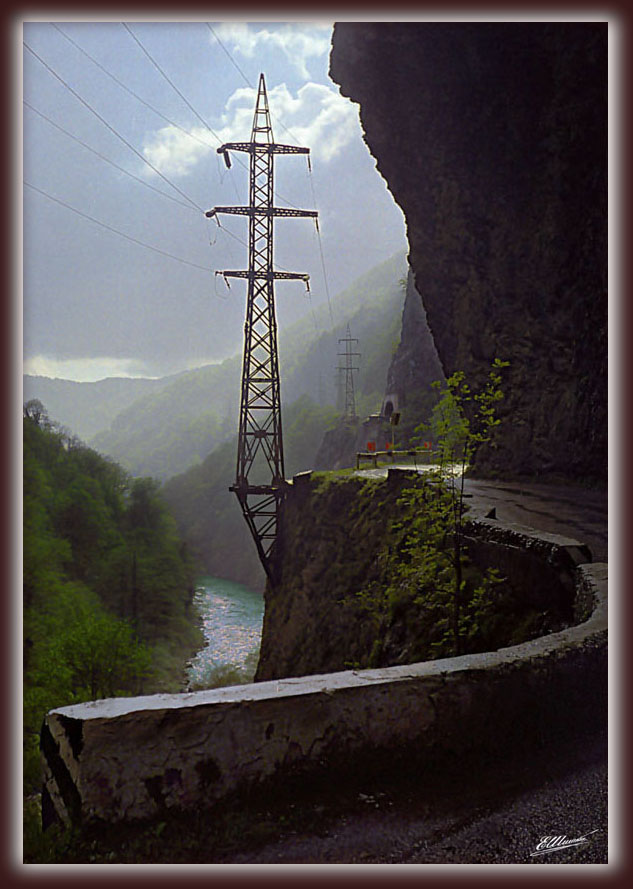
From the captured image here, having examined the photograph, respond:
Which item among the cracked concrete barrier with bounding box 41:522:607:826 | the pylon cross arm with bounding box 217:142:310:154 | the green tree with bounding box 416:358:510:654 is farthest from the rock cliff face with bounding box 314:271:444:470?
the cracked concrete barrier with bounding box 41:522:607:826

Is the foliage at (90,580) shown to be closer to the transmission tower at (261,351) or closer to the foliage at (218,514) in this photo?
the foliage at (218,514)

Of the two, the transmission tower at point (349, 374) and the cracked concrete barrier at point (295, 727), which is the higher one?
the transmission tower at point (349, 374)

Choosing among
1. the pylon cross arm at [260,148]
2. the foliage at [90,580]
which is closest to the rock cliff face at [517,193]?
the pylon cross arm at [260,148]

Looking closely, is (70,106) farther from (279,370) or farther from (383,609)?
(383,609)

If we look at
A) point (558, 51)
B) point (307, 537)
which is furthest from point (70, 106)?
point (307, 537)

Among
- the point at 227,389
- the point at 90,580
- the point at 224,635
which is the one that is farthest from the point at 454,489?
the point at 90,580
